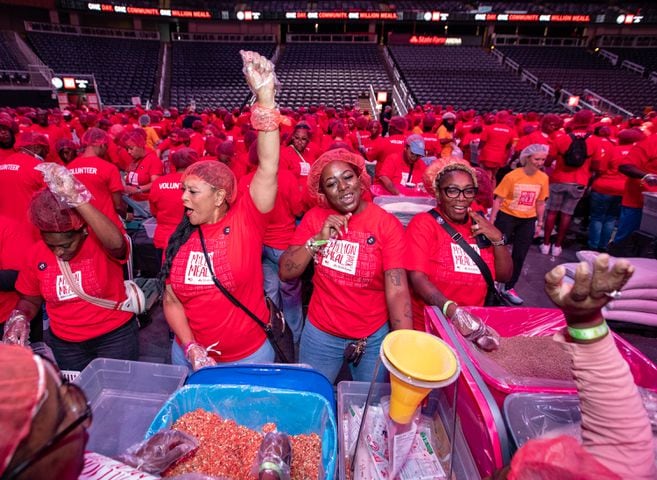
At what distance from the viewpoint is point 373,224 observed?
200 centimetres

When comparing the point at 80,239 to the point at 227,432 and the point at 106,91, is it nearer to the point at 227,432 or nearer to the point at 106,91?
the point at 227,432

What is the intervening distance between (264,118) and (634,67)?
1273 inches

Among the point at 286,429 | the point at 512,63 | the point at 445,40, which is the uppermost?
the point at 445,40

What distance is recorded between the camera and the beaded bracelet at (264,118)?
1810 millimetres

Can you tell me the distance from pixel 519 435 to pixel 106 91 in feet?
84.1

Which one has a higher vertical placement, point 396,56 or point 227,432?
point 396,56

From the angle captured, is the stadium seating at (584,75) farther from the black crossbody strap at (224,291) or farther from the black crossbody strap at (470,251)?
the black crossbody strap at (224,291)

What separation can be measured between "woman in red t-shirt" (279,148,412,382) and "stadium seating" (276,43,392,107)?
58.3 feet

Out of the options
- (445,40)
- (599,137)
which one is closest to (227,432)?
(599,137)

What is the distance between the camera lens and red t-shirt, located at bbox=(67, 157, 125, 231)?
3811mm

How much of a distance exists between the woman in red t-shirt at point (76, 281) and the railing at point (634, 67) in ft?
106

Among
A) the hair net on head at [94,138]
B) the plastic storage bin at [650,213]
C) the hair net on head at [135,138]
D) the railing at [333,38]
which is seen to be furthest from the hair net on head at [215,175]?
the railing at [333,38]

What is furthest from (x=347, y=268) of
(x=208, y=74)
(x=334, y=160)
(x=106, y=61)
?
(x=106, y=61)

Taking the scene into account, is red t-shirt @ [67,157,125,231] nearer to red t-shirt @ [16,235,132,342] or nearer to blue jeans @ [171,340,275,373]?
red t-shirt @ [16,235,132,342]
